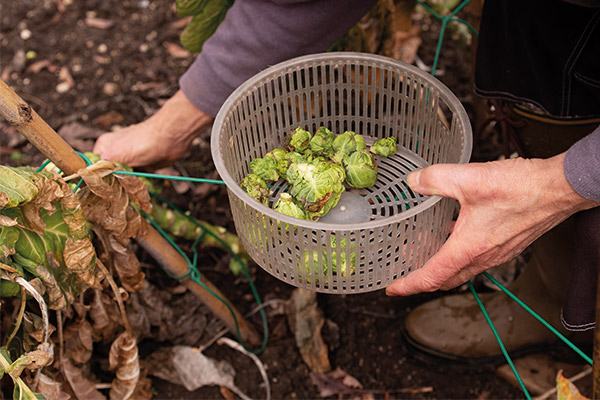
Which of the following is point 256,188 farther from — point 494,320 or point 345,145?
point 494,320

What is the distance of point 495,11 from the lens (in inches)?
72.3

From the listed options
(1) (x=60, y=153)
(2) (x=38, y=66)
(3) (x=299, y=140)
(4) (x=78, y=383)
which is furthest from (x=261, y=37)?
(2) (x=38, y=66)

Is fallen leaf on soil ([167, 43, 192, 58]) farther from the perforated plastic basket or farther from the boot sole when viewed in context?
the boot sole

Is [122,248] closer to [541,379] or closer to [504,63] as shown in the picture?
[504,63]

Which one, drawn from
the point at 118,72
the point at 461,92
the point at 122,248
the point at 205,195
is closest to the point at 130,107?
the point at 118,72

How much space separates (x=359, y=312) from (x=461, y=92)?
4.46 ft

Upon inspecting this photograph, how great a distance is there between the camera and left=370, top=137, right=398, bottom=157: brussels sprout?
1822mm

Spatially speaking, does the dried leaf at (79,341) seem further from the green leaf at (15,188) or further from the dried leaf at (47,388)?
the green leaf at (15,188)

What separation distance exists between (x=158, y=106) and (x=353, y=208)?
1.68m

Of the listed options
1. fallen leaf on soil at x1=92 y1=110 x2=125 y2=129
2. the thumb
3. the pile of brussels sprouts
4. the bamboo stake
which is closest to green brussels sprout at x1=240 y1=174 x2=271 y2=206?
the pile of brussels sprouts

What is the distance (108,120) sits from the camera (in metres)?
2.96

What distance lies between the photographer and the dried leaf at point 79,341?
5.90ft

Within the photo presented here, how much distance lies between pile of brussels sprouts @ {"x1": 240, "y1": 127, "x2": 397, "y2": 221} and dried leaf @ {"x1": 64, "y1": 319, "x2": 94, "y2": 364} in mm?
678

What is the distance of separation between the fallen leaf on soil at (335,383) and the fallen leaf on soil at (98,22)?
236 cm
